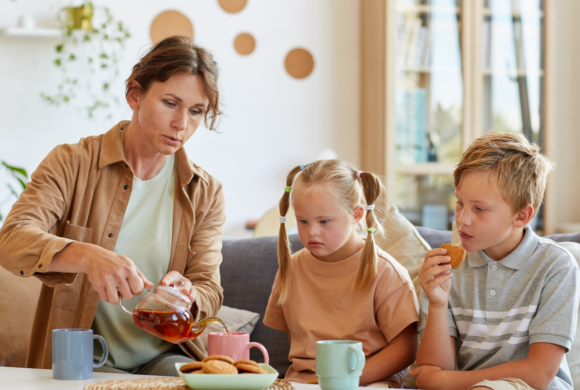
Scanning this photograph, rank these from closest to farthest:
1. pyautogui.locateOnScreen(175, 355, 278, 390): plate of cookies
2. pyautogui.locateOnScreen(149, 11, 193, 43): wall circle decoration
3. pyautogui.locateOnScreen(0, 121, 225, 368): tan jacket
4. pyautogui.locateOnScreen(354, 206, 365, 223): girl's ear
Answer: pyautogui.locateOnScreen(175, 355, 278, 390): plate of cookies → pyautogui.locateOnScreen(0, 121, 225, 368): tan jacket → pyautogui.locateOnScreen(354, 206, 365, 223): girl's ear → pyautogui.locateOnScreen(149, 11, 193, 43): wall circle decoration

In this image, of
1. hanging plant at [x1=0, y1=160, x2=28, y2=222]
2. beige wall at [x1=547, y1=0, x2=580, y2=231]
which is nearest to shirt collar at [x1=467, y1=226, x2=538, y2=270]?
hanging plant at [x1=0, y1=160, x2=28, y2=222]

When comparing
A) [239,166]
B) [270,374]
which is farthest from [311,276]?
[239,166]

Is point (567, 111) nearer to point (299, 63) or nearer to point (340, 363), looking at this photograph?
point (299, 63)

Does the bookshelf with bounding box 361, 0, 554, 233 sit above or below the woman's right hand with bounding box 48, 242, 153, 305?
above

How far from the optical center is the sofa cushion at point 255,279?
1869 millimetres

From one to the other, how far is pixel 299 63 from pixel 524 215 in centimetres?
277

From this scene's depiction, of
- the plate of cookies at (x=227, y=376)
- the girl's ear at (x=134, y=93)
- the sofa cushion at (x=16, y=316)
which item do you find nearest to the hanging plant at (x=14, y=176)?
the sofa cushion at (x=16, y=316)

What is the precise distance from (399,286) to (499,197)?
0.33m

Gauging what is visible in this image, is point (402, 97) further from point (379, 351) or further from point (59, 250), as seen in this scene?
point (59, 250)

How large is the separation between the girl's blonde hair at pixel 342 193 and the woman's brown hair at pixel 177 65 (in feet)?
0.92

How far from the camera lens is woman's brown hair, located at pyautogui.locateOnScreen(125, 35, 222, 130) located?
4.76 ft

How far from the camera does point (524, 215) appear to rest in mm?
1323

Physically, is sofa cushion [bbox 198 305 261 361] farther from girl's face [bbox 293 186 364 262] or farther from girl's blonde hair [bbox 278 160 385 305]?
girl's face [bbox 293 186 364 262]

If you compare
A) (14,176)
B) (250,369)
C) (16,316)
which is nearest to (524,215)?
(250,369)
